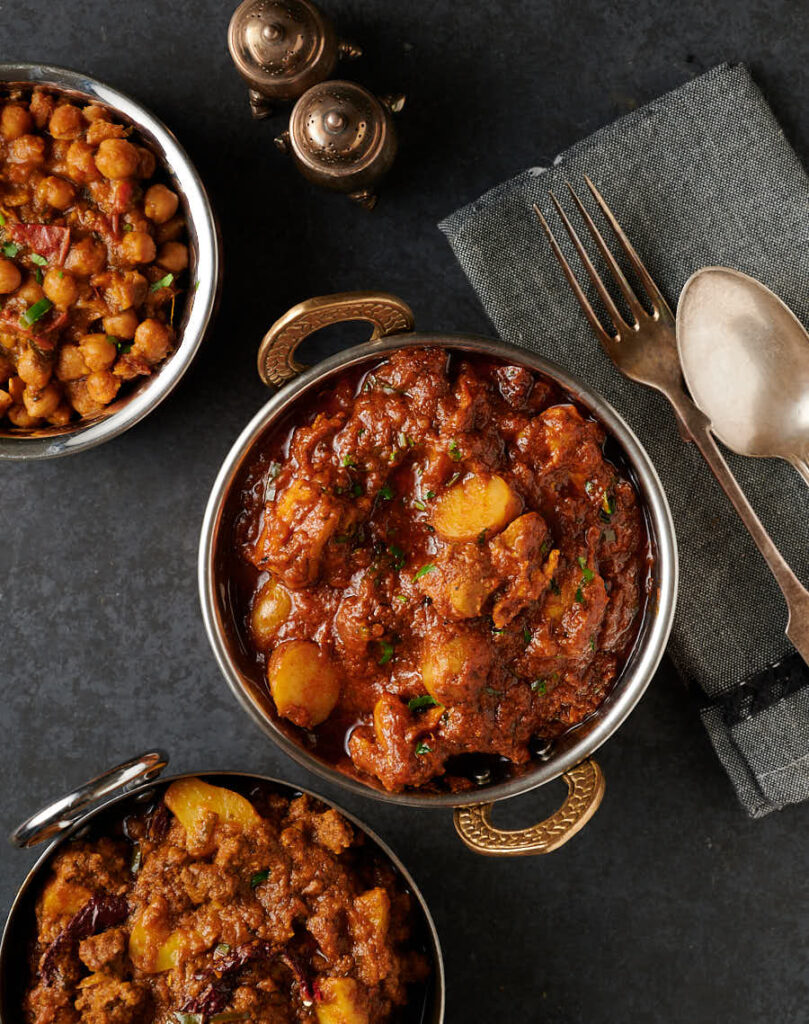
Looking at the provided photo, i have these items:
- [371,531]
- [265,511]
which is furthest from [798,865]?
[265,511]

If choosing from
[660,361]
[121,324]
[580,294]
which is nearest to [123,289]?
[121,324]

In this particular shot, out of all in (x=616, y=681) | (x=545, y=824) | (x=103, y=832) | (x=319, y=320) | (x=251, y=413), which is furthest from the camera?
(x=251, y=413)

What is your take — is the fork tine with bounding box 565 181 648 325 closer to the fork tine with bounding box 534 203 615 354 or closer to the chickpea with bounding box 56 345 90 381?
the fork tine with bounding box 534 203 615 354

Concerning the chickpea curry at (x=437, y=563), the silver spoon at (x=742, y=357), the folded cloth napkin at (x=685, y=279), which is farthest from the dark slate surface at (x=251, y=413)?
the silver spoon at (x=742, y=357)

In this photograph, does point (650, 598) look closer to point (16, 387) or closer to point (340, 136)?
point (340, 136)

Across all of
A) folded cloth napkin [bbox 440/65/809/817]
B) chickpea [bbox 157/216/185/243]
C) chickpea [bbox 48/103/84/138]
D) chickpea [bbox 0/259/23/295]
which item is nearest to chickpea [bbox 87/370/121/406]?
chickpea [bbox 0/259/23/295]

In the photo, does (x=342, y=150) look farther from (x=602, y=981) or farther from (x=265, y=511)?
(x=602, y=981)

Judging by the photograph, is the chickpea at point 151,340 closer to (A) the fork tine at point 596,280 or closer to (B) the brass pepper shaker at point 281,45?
(B) the brass pepper shaker at point 281,45
